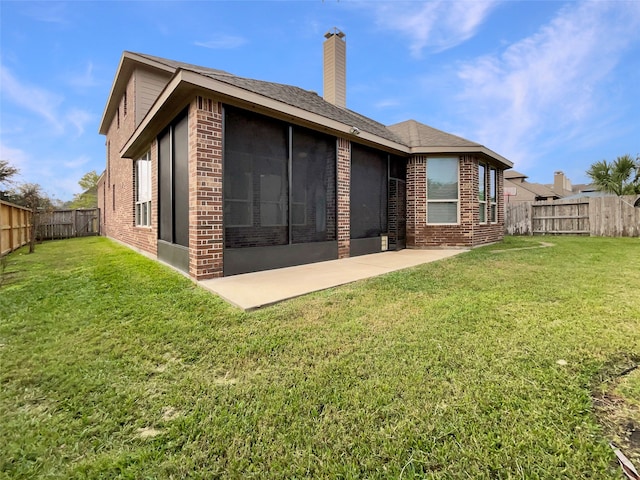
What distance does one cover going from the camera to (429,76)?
14.1 metres

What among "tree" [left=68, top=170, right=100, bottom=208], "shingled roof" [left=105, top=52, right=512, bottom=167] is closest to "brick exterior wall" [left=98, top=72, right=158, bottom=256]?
"shingled roof" [left=105, top=52, right=512, bottom=167]

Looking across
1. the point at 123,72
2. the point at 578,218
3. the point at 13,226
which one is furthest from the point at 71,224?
the point at 578,218

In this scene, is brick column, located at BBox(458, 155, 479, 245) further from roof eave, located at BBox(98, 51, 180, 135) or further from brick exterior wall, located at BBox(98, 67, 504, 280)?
roof eave, located at BBox(98, 51, 180, 135)

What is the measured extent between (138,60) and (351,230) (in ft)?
28.8

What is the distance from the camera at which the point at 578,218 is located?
12.7m

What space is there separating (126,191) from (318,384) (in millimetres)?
11202

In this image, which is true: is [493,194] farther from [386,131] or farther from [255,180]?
[255,180]

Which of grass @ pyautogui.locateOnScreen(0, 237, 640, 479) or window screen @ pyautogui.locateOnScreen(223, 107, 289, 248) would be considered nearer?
grass @ pyautogui.locateOnScreen(0, 237, 640, 479)

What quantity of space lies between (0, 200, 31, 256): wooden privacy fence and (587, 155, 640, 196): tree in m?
26.1

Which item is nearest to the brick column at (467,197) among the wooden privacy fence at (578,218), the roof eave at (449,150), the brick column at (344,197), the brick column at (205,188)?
the roof eave at (449,150)

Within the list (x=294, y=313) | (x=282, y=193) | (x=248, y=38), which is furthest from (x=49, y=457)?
(x=248, y=38)

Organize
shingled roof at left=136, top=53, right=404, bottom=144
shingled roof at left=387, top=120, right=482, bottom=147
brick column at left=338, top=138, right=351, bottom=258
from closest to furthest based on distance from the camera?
shingled roof at left=136, top=53, right=404, bottom=144
brick column at left=338, top=138, right=351, bottom=258
shingled roof at left=387, top=120, right=482, bottom=147

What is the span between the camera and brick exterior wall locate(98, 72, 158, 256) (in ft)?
23.5

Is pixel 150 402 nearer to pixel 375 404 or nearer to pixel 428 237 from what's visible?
pixel 375 404
